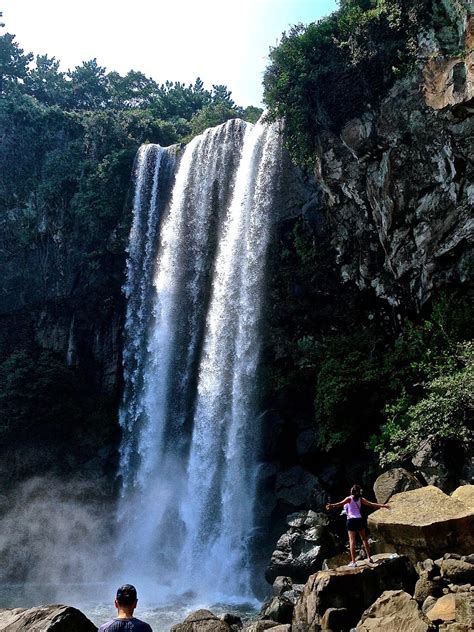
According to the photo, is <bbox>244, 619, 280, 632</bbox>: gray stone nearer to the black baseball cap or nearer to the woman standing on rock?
the woman standing on rock

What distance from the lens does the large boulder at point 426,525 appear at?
888 cm

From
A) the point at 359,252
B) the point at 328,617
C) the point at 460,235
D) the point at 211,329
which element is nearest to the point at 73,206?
the point at 211,329

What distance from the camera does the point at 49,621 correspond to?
6.21 metres

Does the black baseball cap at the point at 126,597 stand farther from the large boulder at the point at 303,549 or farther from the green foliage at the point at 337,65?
the green foliage at the point at 337,65

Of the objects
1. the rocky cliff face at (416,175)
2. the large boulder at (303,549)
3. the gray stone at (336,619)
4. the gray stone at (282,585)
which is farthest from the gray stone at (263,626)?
the rocky cliff face at (416,175)

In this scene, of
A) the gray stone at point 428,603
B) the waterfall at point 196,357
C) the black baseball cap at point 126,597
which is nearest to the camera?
the black baseball cap at point 126,597

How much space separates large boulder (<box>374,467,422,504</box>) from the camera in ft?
38.2

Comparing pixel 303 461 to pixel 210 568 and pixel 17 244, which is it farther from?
pixel 17 244

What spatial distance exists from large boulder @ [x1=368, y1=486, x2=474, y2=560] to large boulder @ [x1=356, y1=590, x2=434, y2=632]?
168 centimetres

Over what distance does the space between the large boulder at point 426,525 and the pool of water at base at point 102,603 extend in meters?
4.72

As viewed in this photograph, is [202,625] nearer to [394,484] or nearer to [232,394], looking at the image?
[394,484]

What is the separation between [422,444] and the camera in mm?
12234

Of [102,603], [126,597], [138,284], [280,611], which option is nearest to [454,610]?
[280,611]

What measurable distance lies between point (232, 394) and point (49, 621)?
13.0 meters
